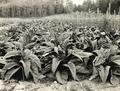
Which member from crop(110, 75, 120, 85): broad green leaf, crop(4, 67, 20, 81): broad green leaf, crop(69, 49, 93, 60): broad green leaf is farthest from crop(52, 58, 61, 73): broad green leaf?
crop(110, 75, 120, 85): broad green leaf

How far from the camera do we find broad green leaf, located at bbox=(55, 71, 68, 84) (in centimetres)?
256

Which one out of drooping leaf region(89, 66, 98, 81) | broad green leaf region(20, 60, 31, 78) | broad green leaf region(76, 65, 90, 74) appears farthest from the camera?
broad green leaf region(76, 65, 90, 74)

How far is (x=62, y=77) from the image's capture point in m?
2.63

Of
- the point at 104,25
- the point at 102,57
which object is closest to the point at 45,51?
the point at 102,57

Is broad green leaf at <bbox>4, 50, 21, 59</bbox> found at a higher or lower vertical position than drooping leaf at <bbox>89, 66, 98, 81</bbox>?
higher

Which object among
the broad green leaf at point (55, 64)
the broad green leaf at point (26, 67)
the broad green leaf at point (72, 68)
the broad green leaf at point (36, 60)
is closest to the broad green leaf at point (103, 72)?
the broad green leaf at point (72, 68)

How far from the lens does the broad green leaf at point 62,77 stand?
2.56 metres

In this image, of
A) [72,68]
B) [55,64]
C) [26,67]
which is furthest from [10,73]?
[72,68]

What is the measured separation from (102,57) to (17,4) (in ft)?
38.3

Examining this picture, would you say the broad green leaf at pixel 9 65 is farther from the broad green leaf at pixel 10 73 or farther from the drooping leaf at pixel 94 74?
the drooping leaf at pixel 94 74

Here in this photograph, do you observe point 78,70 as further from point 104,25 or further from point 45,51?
point 104,25

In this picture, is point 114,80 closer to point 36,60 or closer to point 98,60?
point 98,60

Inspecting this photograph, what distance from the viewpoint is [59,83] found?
256 cm

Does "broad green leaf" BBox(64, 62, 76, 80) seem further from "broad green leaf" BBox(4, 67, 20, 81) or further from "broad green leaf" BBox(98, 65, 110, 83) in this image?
"broad green leaf" BBox(4, 67, 20, 81)
